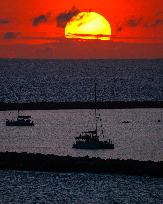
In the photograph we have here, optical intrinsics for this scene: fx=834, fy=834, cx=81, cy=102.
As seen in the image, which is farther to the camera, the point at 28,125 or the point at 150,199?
the point at 28,125

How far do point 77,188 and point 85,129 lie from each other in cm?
4480

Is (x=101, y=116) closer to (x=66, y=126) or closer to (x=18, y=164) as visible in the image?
(x=66, y=126)

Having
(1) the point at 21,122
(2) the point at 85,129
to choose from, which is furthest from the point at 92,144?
(1) the point at 21,122

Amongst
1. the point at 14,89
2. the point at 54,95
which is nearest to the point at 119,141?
the point at 54,95

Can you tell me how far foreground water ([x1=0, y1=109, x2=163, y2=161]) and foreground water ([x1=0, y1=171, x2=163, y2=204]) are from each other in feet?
47.4

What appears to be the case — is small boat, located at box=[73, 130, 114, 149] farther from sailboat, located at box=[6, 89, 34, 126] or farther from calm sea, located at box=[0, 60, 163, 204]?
sailboat, located at box=[6, 89, 34, 126]

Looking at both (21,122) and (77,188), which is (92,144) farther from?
(21,122)

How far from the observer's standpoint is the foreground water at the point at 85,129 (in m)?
86.0

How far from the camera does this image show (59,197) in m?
61.0

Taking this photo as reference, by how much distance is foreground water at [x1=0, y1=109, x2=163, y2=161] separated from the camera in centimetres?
8600

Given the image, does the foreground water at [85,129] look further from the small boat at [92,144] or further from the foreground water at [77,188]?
the foreground water at [77,188]

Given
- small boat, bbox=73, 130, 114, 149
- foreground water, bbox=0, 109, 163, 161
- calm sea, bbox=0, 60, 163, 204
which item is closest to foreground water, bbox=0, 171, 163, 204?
calm sea, bbox=0, 60, 163, 204

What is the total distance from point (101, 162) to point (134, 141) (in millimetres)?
24891

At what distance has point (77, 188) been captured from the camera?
211ft
